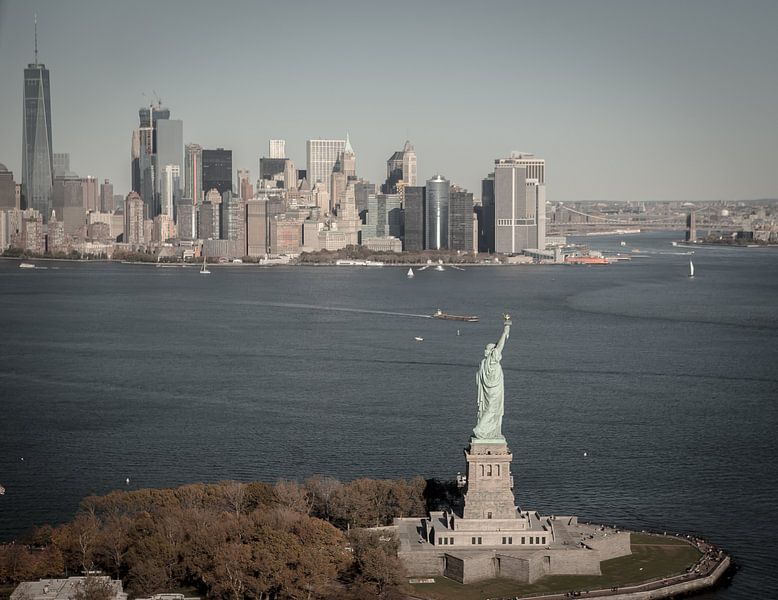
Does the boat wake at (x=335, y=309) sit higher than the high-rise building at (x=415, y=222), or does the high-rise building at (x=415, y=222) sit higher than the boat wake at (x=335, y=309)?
the high-rise building at (x=415, y=222)

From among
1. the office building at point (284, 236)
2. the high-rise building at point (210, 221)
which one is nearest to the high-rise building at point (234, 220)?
the high-rise building at point (210, 221)

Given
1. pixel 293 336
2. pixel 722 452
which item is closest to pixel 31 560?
pixel 722 452

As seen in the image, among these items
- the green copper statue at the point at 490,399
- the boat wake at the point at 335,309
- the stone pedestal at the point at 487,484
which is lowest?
the boat wake at the point at 335,309

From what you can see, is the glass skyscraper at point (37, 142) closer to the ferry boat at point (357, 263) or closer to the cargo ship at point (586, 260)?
the ferry boat at point (357, 263)

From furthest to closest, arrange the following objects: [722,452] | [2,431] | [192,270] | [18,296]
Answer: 1. [192,270]
2. [18,296]
3. [2,431]
4. [722,452]

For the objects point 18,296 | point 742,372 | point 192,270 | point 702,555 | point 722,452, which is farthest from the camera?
point 192,270

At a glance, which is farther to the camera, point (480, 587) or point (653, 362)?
point (653, 362)

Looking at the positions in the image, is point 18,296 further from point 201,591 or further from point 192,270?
point 201,591
